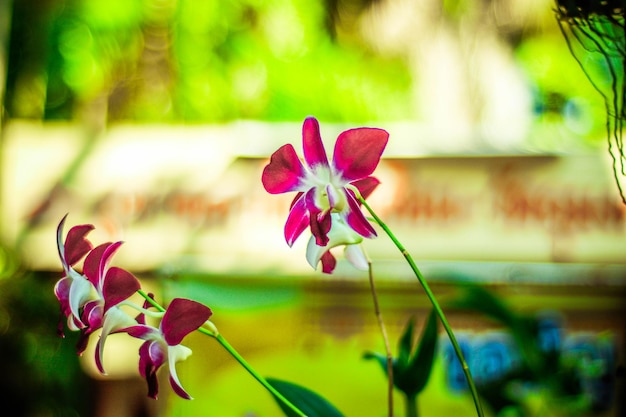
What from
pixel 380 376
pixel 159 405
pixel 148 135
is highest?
pixel 148 135

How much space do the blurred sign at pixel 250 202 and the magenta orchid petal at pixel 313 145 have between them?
6.48ft

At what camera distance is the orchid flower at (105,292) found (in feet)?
1.53

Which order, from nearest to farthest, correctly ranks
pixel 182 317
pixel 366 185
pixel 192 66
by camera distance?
1. pixel 182 317
2. pixel 366 185
3. pixel 192 66

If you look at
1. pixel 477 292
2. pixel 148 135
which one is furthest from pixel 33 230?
pixel 477 292

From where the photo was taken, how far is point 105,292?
18.5 inches

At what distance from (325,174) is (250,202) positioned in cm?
218

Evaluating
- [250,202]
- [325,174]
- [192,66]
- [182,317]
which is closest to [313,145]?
[325,174]

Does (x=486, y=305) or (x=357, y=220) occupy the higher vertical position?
(x=357, y=220)

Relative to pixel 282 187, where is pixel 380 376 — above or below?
below

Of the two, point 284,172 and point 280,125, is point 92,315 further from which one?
point 280,125

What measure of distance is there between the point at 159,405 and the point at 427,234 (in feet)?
4.12

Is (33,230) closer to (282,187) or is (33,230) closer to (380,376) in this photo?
(380,376)

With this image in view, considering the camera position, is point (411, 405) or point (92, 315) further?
point (411, 405)

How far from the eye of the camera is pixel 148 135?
282cm
